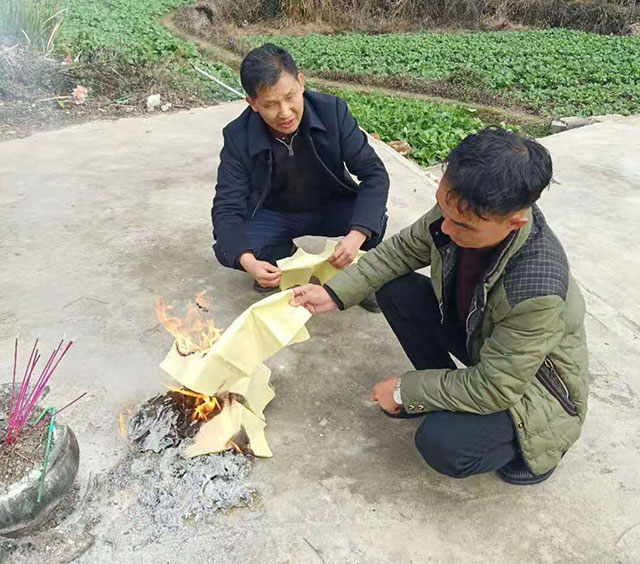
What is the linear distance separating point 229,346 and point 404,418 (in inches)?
32.4

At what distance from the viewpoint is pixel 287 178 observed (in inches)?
125

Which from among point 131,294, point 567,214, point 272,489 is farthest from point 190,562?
point 567,214

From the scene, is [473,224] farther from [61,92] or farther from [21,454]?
[61,92]

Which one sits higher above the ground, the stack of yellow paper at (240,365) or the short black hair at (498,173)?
the short black hair at (498,173)

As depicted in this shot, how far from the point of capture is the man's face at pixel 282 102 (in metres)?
2.69

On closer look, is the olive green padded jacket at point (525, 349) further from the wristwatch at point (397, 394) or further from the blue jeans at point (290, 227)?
the blue jeans at point (290, 227)

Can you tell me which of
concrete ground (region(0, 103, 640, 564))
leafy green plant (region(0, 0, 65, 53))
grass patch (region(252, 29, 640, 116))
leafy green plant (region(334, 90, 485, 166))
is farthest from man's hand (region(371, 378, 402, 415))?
grass patch (region(252, 29, 640, 116))

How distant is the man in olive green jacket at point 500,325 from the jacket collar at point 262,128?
3.13 feet

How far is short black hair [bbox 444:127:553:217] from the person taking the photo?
1.68m

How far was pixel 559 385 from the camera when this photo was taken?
2025 mm

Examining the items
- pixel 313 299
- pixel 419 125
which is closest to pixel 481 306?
pixel 313 299

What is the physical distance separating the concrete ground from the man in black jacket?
1.40 ft

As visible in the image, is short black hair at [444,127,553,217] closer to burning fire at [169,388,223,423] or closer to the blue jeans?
burning fire at [169,388,223,423]

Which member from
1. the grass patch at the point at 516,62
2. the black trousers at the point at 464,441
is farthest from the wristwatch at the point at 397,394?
the grass patch at the point at 516,62
